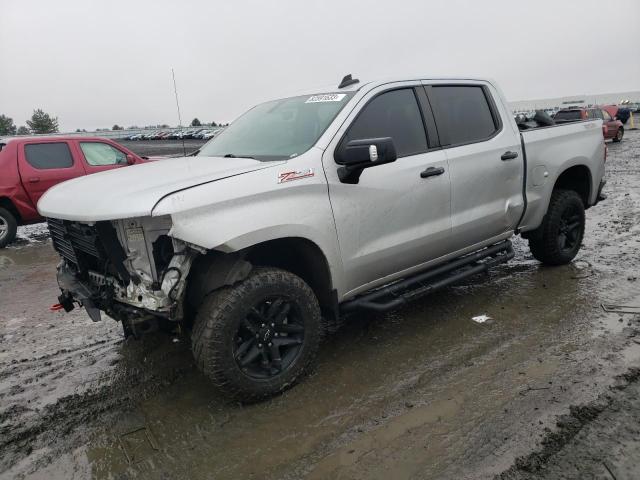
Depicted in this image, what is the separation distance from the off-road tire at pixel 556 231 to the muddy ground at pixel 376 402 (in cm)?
51

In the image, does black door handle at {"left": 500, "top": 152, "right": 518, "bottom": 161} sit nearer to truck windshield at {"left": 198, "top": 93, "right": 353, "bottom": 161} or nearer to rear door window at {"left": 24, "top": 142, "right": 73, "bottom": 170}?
truck windshield at {"left": 198, "top": 93, "right": 353, "bottom": 161}

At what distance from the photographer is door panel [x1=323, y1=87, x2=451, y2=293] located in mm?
3428

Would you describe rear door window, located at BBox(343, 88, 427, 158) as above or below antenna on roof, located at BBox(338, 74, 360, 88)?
below

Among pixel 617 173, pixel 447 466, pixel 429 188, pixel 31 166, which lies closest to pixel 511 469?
pixel 447 466

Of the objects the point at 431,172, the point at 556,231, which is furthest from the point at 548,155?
the point at 431,172

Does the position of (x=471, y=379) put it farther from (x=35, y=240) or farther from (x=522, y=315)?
(x=35, y=240)

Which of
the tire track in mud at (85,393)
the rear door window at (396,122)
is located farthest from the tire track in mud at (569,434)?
the tire track in mud at (85,393)

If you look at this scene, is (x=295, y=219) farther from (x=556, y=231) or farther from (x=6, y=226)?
(x=6, y=226)

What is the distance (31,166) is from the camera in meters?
8.50

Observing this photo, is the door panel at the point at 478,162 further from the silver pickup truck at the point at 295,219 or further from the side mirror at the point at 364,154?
the side mirror at the point at 364,154

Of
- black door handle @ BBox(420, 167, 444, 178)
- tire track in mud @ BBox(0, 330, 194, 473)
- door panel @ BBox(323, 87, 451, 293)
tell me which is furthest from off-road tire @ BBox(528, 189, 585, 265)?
tire track in mud @ BBox(0, 330, 194, 473)

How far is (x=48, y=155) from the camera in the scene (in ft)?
28.9

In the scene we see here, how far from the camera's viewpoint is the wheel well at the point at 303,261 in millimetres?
3332

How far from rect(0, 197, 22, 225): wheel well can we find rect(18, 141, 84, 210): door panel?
0.34 meters
